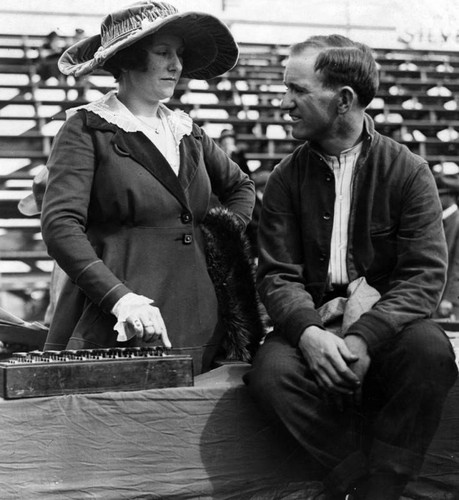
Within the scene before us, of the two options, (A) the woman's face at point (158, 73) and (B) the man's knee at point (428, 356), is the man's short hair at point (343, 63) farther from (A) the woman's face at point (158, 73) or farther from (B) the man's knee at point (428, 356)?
(B) the man's knee at point (428, 356)

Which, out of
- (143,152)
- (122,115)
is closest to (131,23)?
(122,115)

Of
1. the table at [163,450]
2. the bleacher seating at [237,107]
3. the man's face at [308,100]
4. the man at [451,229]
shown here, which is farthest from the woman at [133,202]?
the bleacher seating at [237,107]

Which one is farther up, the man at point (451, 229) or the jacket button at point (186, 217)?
the jacket button at point (186, 217)

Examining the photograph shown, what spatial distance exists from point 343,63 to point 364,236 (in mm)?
481

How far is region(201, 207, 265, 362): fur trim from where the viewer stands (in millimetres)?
2861

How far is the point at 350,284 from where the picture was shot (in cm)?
262

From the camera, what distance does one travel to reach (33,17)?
52.4ft

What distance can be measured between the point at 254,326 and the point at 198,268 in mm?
255

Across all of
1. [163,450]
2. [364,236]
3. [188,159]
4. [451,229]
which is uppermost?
[188,159]

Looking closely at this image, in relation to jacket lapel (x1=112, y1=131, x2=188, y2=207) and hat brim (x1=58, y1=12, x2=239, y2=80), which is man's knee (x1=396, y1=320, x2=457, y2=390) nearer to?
jacket lapel (x1=112, y1=131, x2=188, y2=207)

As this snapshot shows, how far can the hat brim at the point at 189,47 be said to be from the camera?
2.75 m

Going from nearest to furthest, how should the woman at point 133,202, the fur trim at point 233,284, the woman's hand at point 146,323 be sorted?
the woman's hand at point 146,323 < the woman at point 133,202 < the fur trim at point 233,284

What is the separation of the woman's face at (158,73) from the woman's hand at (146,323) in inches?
26.3

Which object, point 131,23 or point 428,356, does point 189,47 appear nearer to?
point 131,23
